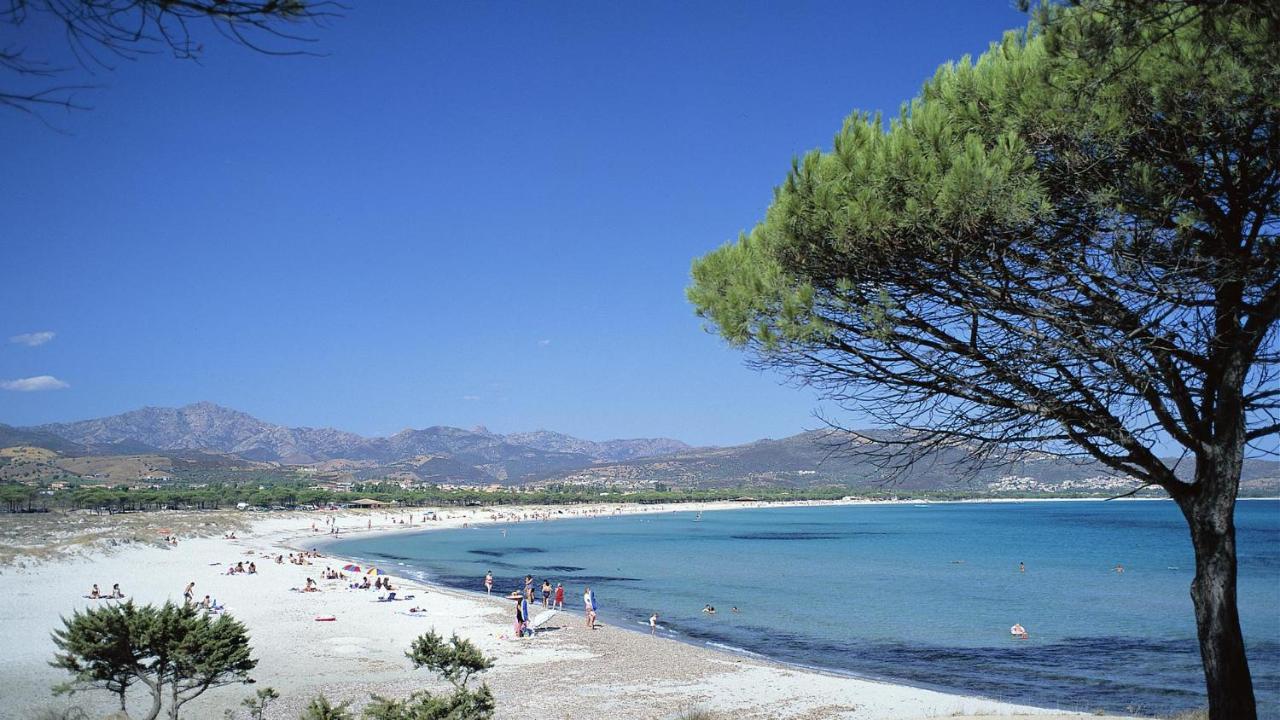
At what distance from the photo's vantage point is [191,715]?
39.8ft

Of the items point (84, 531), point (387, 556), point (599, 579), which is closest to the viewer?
point (599, 579)

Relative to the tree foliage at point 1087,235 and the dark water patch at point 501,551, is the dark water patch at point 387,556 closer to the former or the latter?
the dark water patch at point 501,551

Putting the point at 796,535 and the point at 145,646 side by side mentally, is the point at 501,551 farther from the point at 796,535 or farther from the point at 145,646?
the point at 145,646

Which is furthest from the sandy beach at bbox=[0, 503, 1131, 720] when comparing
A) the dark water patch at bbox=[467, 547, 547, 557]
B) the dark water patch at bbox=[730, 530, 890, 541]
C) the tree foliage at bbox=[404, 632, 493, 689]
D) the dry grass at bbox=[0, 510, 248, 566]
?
the dark water patch at bbox=[730, 530, 890, 541]

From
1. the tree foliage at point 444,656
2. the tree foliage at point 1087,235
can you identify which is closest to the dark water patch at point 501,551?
the tree foliage at point 444,656

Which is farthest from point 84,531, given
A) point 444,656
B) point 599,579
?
point 444,656

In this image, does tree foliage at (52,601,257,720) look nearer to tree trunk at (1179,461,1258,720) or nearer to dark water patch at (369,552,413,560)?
tree trunk at (1179,461,1258,720)

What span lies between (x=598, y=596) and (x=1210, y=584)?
1161 inches

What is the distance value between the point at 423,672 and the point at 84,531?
44570 millimetres

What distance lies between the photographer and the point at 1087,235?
6086 millimetres

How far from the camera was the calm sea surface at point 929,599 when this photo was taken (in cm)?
1916

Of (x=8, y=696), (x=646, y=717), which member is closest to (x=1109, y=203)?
(x=646, y=717)

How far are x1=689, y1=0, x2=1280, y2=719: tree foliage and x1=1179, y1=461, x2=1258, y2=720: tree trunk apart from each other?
0.01 meters

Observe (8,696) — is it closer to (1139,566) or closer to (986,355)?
(986,355)
